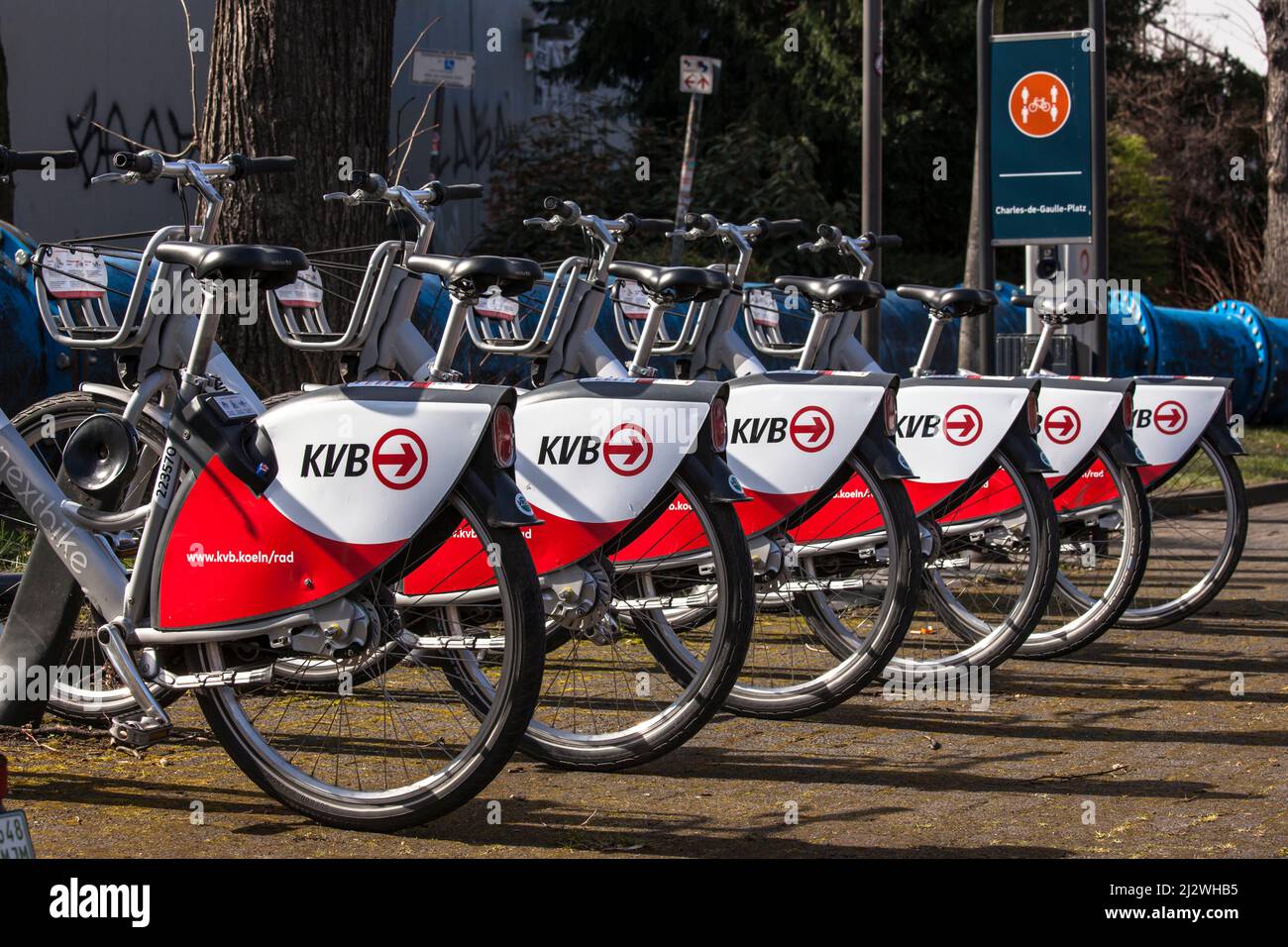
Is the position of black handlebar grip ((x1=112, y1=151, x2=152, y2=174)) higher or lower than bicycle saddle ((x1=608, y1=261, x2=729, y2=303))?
higher

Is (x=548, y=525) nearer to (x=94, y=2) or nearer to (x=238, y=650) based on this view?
(x=238, y=650)

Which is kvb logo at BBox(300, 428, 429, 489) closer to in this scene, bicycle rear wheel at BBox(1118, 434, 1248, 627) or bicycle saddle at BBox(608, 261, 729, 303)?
bicycle saddle at BBox(608, 261, 729, 303)

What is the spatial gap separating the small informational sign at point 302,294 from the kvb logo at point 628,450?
112 centimetres

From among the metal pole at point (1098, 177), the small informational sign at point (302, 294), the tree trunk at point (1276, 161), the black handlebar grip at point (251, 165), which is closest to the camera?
the black handlebar grip at point (251, 165)

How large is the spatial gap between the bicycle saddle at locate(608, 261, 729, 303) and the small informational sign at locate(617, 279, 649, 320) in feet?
2.62

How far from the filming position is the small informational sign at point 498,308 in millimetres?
5992

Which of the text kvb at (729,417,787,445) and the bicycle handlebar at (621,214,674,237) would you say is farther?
the bicycle handlebar at (621,214,674,237)

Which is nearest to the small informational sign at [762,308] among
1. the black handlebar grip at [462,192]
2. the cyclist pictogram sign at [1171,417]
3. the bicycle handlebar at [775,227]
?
the bicycle handlebar at [775,227]

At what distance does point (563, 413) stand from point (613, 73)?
18493 millimetres

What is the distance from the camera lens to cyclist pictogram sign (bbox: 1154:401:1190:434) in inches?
301

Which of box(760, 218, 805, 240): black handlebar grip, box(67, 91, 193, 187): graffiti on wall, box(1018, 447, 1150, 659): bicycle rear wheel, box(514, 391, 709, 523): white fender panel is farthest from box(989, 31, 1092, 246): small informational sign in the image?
box(67, 91, 193, 187): graffiti on wall

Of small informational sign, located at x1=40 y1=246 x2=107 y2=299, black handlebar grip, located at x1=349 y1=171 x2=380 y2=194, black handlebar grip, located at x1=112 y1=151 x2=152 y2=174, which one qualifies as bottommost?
small informational sign, located at x1=40 y1=246 x2=107 y2=299

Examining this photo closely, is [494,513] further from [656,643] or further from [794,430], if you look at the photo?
[794,430]

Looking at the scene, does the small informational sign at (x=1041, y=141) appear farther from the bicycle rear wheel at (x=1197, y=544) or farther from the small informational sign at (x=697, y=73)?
the bicycle rear wheel at (x=1197, y=544)
